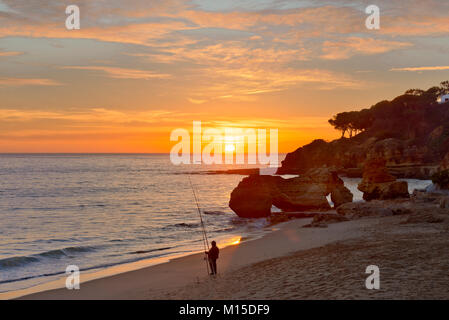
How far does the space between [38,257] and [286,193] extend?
84.4 feet

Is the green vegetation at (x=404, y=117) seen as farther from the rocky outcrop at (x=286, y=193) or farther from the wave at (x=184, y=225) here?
the wave at (x=184, y=225)

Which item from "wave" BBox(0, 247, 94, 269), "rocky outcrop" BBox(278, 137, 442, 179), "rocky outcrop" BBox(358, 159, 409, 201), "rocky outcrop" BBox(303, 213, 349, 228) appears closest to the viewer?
"wave" BBox(0, 247, 94, 269)

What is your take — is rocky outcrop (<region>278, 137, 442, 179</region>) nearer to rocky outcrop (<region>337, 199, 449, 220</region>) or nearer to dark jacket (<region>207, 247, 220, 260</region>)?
rocky outcrop (<region>337, 199, 449, 220</region>)

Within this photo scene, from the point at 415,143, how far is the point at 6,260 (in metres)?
113

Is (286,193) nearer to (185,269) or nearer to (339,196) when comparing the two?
(339,196)

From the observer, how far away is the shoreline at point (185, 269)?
16.5 m

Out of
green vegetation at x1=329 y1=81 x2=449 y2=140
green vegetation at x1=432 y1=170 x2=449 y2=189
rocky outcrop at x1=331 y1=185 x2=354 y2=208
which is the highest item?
green vegetation at x1=329 y1=81 x2=449 y2=140

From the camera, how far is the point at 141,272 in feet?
66.1

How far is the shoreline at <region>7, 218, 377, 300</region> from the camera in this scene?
16.5 meters

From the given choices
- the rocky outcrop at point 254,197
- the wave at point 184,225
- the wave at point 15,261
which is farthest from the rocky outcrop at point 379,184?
the wave at point 15,261

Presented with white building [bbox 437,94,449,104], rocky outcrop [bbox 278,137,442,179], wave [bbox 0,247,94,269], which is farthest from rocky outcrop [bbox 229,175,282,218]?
white building [bbox 437,94,449,104]

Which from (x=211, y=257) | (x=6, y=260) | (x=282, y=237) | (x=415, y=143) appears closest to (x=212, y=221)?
(x=282, y=237)

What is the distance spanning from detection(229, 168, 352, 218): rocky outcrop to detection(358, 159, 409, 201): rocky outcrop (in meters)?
3.15
